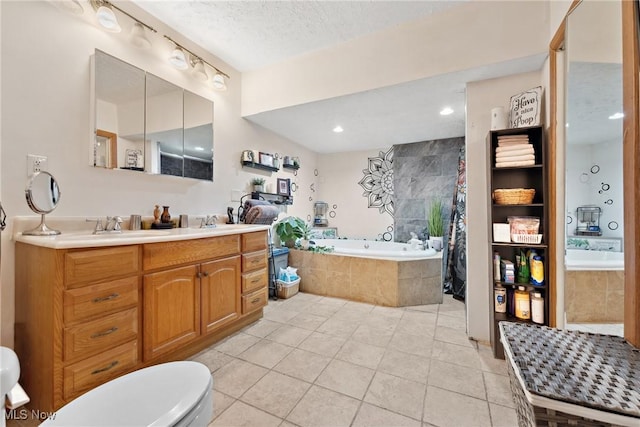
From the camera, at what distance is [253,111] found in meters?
2.86

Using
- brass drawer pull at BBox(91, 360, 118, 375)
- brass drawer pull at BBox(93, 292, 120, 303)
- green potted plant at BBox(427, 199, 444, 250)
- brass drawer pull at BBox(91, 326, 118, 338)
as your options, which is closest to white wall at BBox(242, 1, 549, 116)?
green potted plant at BBox(427, 199, 444, 250)

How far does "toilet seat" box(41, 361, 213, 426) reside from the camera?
0.70 metres

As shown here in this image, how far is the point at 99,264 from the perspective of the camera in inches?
51.1

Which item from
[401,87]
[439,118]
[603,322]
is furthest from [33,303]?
[439,118]

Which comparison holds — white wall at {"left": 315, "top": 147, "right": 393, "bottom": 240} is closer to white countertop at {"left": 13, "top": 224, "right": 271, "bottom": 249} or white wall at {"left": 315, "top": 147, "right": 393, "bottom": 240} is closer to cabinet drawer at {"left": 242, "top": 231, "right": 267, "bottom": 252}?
cabinet drawer at {"left": 242, "top": 231, "right": 267, "bottom": 252}

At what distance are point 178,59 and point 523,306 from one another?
11.2ft

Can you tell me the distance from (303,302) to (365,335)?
100 cm

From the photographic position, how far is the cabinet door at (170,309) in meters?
1.52

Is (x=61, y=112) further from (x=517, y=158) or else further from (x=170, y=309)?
(x=517, y=158)

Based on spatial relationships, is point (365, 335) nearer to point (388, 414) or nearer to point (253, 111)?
point (388, 414)

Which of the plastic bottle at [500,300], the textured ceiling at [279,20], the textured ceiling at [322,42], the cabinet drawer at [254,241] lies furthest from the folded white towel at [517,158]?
the cabinet drawer at [254,241]

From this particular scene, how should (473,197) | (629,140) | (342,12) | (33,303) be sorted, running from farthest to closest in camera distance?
(473,197) → (342,12) → (33,303) → (629,140)

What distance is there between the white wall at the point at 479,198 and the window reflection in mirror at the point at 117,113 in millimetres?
2736

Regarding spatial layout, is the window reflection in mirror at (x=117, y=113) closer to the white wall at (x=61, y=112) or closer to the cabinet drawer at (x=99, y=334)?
the white wall at (x=61, y=112)
